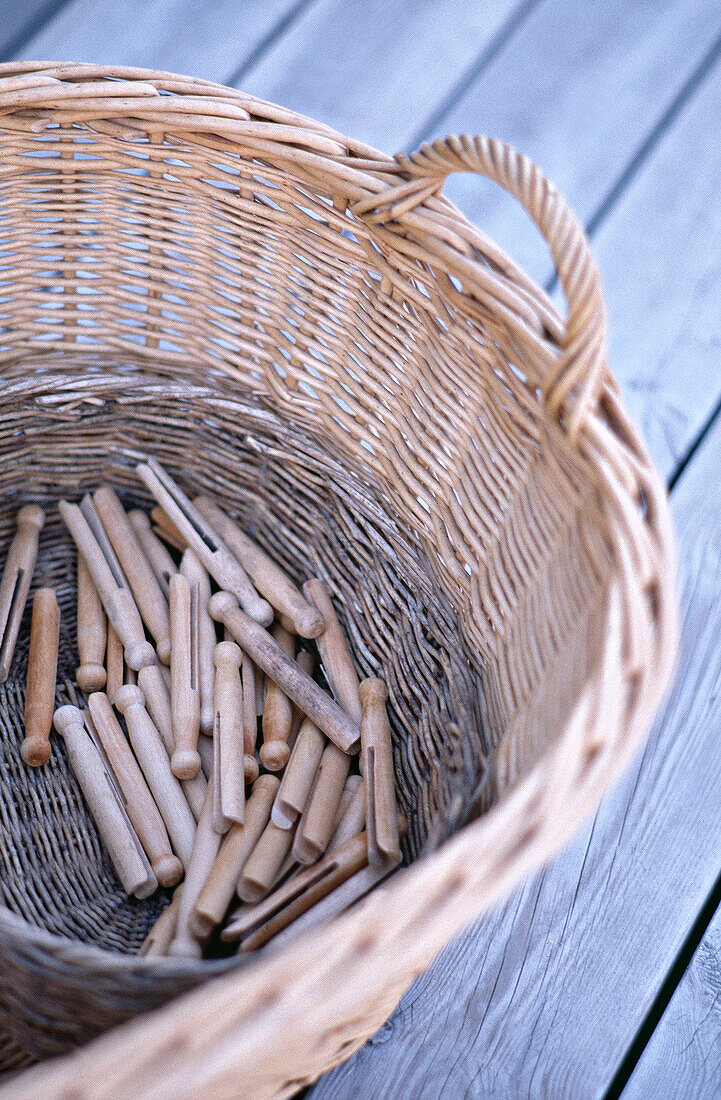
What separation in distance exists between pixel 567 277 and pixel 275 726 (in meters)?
0.42

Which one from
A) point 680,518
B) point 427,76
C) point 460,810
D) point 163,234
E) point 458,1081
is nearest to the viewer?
point 460,810

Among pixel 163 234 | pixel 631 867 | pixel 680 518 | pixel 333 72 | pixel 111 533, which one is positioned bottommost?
pixel 631 867

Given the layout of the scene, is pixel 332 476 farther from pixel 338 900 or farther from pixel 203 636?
pixel 338 900

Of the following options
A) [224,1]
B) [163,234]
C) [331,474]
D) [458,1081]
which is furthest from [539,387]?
[224,1]

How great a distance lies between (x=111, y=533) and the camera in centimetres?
83

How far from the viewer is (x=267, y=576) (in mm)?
795

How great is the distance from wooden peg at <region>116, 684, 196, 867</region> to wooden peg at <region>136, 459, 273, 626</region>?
0.38ft

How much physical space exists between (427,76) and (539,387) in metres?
0.82

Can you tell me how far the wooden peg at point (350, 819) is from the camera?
0.67 m

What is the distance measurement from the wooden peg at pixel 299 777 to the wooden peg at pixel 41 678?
19cm

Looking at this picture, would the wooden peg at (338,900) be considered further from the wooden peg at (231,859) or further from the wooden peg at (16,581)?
the wooden peg at (16,581)

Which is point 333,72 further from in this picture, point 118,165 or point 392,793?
point 392,793

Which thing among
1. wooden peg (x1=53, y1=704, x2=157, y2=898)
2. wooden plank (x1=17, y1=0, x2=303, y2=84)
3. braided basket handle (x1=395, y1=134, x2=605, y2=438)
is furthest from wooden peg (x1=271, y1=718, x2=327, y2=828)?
wooden plank (x1=17, y1=0, x2=303, y2=84)

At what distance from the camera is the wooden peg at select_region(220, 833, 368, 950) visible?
0.59m
